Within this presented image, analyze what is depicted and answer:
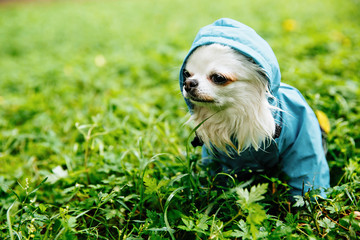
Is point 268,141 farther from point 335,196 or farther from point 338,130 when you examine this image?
point 338,130

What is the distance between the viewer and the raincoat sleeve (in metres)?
1.83

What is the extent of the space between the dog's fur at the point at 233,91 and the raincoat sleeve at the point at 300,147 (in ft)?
0.61

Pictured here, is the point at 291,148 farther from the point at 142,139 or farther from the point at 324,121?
the point at 142,139

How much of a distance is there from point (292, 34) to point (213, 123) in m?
4.15

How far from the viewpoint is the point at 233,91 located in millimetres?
1640

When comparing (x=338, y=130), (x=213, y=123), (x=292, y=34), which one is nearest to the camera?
(x=213, y=123)

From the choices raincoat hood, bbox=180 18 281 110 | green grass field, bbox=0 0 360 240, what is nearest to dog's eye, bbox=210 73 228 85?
raincoat hood, bbox=180 18 281 110

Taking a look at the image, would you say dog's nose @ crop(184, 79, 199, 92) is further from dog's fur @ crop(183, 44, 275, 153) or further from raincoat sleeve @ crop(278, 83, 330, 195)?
raincoat sleeve @ crop(278, 83, 330, 195)

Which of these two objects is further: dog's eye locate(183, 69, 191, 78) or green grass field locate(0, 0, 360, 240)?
dog's eye locate(183, 69, 191, 78)

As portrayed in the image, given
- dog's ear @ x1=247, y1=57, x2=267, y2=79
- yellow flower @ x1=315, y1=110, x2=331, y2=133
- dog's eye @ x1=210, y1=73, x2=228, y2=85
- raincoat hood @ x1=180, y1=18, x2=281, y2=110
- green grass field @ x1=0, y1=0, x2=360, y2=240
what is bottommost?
green grass field @ x1=0, y1=0, x2=360, y2=240

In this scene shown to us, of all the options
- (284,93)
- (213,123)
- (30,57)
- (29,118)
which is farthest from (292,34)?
(30,57)

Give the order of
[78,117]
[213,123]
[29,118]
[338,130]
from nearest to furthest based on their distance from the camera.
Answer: [213,123] → [338,130] → [78,117] → [29,118]

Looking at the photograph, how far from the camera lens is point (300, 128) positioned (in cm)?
186

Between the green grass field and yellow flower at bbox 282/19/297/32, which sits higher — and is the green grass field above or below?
below
